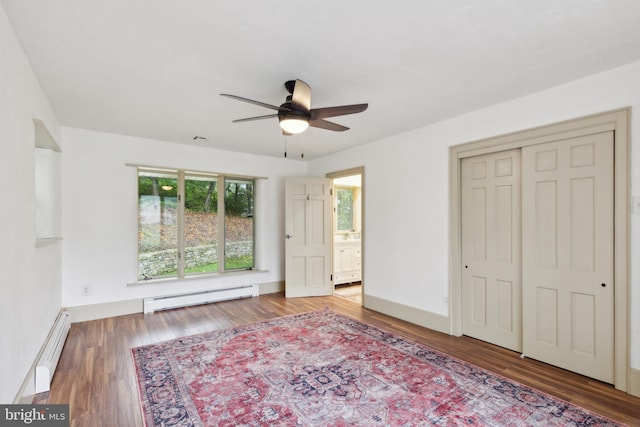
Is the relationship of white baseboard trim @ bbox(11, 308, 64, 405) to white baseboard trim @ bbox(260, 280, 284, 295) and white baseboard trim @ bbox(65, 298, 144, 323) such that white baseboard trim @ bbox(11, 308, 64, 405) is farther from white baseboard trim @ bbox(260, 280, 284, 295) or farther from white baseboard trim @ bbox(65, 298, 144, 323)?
white baseboard trim @ bbox(260, 280, 284, 295)

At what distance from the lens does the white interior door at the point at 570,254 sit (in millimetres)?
2574

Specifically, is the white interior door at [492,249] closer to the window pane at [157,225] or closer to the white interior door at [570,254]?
the white interior door at [570,254]

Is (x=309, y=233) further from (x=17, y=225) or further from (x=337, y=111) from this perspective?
(x=17, y=225)

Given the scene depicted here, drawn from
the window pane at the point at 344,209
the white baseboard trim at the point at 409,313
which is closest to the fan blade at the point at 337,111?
the white baseboard trim at the point at 409,313

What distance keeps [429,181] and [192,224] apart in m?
3.83

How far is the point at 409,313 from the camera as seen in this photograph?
4109 mm

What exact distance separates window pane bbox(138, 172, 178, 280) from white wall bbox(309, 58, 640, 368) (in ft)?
9.48

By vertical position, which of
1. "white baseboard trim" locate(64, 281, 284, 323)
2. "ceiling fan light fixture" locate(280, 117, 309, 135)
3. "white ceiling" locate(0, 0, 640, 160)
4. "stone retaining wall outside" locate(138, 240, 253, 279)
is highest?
"white ceiling" locate(0, 0, 640, 160)

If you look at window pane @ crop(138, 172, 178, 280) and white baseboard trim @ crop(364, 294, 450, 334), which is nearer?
white baseboard trim @ crop(364, 294, 450, 334)

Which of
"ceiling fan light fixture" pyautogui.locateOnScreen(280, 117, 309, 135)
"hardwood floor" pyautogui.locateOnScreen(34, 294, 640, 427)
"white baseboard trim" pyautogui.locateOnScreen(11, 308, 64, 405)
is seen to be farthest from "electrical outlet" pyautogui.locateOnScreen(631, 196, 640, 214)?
"white baseboard trim" pyautogui.locateOnScreen(11, 308, 64, 405)

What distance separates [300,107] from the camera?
8.12ft

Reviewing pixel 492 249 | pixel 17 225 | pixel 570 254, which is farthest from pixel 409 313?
pixel 17 225

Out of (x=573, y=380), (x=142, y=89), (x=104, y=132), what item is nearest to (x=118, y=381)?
(x=142, y=89)

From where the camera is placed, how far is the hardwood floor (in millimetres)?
2221
